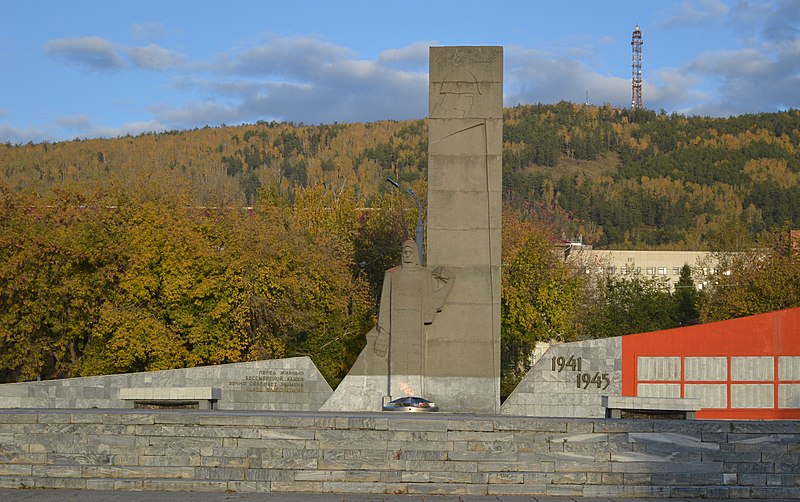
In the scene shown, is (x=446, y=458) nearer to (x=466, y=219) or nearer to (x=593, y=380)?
(x=466, y=219)

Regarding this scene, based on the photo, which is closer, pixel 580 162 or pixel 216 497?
pixel 216 497

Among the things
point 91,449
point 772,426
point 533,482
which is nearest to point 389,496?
point 533,482

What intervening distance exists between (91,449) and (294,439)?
325 centimetres

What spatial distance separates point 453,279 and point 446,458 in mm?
11990

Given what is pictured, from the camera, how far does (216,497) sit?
16266 millimetres

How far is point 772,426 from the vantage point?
17.1 meters

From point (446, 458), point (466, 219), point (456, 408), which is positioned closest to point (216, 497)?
point (446, 458)

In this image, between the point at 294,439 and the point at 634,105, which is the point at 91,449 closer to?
the point at 294,439

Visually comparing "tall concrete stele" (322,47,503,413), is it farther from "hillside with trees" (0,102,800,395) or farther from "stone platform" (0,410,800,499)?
"hillside with trees" (0,102,800,395)

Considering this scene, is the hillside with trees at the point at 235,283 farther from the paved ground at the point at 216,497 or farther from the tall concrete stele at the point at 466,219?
the paved ground at the point at 216,497

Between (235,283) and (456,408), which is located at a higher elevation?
(235,283)

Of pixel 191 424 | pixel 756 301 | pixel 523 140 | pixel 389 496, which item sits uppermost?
pixel 523 140

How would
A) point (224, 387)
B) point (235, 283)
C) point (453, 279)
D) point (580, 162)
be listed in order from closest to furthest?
point (453, 279) < point (224, 387) < point (235, 283) < point (580, 162)

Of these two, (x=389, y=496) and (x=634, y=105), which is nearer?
(x=389, y=496)
